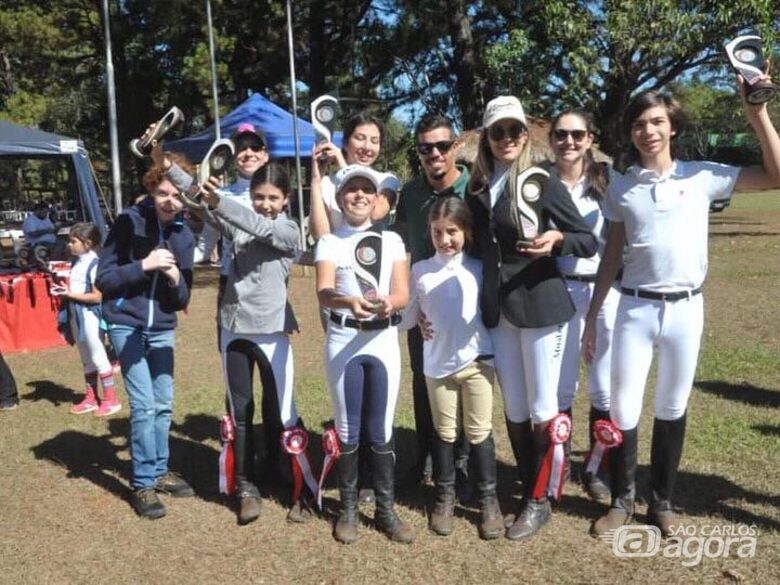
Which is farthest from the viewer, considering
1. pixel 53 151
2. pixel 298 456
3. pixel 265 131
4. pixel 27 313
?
pixel 265 131

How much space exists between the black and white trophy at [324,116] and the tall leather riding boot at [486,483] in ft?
5.93

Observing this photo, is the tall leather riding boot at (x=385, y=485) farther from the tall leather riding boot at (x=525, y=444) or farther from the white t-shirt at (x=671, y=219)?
the white t-shirt at (x=671, y=219)

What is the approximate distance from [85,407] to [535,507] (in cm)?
397

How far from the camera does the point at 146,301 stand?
399cm

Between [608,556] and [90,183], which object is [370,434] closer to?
[608,556]

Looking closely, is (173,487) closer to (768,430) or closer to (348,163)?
(348,163)

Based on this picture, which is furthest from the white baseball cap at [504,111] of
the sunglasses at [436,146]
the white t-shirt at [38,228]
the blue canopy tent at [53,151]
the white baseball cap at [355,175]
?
the white t-shirt at [38,228]

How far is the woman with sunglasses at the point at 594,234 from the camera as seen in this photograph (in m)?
3.78

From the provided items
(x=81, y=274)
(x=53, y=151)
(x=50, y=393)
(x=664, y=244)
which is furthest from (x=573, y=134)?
(x=53, y=151)

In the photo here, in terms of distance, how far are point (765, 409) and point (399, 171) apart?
29.4 metres

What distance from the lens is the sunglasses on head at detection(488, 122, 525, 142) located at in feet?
11.3

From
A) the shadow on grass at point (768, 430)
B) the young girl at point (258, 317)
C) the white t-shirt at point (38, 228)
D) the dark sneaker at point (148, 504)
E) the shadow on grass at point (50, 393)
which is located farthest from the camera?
the white t-shirt at point (38, 228)

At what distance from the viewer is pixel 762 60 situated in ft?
10.2

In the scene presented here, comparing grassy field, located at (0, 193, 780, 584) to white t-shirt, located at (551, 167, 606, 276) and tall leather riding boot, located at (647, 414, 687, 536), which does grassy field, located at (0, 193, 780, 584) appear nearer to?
tall leather riding boot, located at (647, 414, 687, 536)
